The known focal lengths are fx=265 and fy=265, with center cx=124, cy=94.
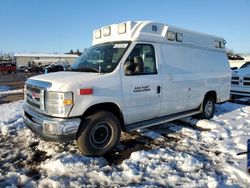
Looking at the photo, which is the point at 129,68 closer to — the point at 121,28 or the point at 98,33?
the point at 121,28

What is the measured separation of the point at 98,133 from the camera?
522 cm

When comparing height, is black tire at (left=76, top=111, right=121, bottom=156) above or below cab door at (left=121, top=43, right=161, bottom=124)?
below

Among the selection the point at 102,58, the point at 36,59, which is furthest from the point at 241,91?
the point at 36,59

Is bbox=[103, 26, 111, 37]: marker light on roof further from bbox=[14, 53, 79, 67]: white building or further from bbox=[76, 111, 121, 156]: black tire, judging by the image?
bbox=[14, 53, 79, 67]: white building

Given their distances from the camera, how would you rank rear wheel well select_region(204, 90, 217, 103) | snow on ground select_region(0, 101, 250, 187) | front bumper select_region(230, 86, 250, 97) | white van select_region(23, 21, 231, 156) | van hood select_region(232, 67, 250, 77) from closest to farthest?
snow on ground select_region(0, 101, 250, 187) → white van select_region(23, 21, 231, 156) → rear wheel well select_region(204, 90, 217, 103) → front bumper select_region(230, 86, 250, 97) → van hood select_region(232, 67, 250, 77)

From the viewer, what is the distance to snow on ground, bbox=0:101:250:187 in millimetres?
4188

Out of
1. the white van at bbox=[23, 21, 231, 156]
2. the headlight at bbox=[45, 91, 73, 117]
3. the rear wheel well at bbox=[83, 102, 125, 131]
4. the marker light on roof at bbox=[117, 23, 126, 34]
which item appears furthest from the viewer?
the marker light on roof at bbox=[117, 23, 126, 34]

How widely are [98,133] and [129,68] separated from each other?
1.45 meters

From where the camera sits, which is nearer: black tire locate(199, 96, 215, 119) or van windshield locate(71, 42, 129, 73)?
van windshield locate(71, 42, 129, 73)

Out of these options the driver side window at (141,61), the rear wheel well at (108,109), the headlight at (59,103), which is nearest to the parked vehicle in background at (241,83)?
the driver side window at (141,61)

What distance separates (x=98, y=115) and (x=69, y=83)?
2.83ft

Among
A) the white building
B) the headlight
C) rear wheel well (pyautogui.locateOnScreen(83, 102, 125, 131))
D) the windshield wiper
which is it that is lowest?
rear wheel well (pyautogui.locateOnScreen(83, 102, 125, 131))

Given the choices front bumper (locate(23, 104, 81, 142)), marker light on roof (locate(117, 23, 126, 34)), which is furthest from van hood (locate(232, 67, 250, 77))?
front bumper (locate(23, 104, 81, 142))

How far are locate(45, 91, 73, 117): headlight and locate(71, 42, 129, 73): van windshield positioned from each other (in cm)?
95
